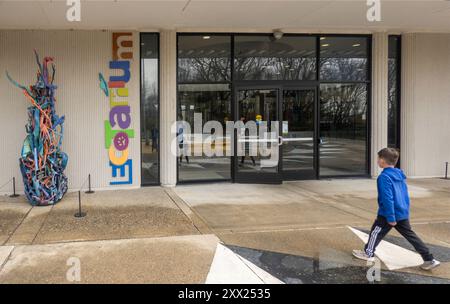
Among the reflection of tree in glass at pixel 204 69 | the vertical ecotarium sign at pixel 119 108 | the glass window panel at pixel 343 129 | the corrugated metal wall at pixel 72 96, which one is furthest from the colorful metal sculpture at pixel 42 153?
the glass window panel at pixel 343 129

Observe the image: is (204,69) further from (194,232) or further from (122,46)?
(194,232)

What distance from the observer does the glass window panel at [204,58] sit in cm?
1055

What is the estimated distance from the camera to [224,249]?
553 cm

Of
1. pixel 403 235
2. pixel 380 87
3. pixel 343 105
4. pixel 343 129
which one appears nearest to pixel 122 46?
pixel 343 105

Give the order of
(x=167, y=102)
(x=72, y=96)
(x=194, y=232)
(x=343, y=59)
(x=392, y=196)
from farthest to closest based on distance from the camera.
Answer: (x=343, y=59), (x=167, y=102), (x=72, y=96), (x=194, y=232), (x=392, y=196)

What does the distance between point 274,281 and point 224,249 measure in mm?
1142

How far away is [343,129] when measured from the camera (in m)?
11.4

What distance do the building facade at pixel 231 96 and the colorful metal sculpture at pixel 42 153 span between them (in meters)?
1.06

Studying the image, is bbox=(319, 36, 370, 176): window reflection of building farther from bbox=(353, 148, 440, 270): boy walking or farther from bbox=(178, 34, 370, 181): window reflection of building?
bbox=(353, 148, 440, 270): boy walking

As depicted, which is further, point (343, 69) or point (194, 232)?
point (343, 69)

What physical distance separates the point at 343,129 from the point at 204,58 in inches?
155

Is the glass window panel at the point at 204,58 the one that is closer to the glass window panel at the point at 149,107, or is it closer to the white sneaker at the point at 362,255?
the glass window panel at the point at 149,107
